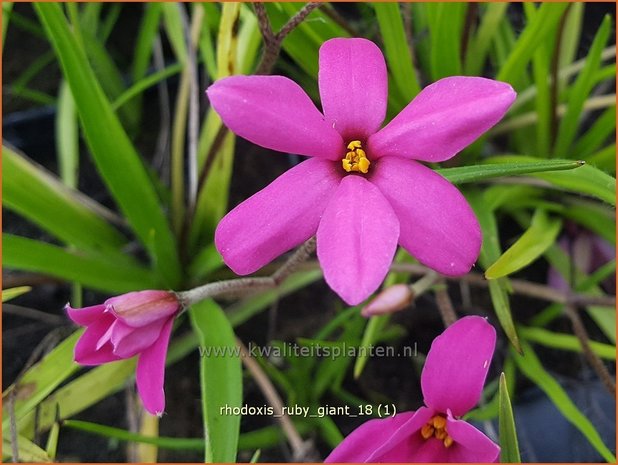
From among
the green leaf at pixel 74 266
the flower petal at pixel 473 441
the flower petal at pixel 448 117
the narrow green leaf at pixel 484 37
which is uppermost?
the narrow green leaf at pixel 484 37

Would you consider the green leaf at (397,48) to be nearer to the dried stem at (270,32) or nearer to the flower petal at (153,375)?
the dried stem at (270,32)

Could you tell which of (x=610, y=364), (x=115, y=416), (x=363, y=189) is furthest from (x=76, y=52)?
(x=610, y=364)

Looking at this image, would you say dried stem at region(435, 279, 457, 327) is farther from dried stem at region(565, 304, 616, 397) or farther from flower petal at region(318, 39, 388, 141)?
flower petal at region(318, 39, 388, 141)

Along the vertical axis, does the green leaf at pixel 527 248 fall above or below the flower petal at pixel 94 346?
above

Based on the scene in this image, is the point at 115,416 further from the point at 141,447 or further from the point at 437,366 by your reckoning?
the point at 437,366

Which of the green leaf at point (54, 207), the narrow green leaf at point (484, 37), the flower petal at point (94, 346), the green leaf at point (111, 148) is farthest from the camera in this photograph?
the narrow green leaf at point (484, 37)

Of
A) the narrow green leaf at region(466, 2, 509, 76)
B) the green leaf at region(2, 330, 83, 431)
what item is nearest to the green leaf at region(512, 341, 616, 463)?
the narrow green leaf at region(466, 2, 509, 76)

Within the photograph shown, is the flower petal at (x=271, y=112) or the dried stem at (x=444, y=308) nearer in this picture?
the flower petal at (x=271, y=112)

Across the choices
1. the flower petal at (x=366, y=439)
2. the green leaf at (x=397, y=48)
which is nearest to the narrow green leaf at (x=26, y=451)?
the flower petal at (x=366, y=439)

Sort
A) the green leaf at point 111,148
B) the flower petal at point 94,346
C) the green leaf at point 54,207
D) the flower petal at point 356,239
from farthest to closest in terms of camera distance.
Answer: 1. the green leaf at point 54,207
2. the green leaf at point 111,148
3. the flower petal at point 94,346
4. the flower petal at point 356,239
